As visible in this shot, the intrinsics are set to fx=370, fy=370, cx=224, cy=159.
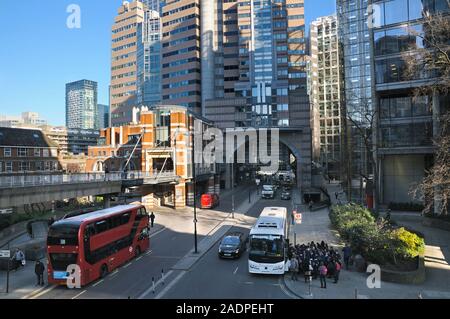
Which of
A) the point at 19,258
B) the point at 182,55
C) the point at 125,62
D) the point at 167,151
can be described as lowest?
the point at 19,258

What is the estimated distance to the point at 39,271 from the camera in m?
18.9

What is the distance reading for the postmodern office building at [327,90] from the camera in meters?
111

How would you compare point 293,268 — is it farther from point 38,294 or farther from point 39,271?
point 39,271

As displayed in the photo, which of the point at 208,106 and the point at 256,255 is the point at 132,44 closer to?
the point at 208,106

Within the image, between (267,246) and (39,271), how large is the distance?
1191 cm

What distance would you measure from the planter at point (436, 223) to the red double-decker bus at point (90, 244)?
26215 mm

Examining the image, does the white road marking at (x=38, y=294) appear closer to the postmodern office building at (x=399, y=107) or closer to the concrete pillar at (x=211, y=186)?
the postmodern office building at (x=399, y=107)

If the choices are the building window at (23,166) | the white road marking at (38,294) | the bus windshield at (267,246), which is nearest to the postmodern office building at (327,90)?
the building window at (23,166)

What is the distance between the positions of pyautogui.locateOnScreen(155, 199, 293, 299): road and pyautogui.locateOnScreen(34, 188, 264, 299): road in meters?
1.53

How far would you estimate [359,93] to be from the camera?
2608 inches

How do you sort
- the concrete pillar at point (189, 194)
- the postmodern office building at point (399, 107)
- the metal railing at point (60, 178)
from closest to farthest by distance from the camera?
the metal railing at point (60, 178)
the postmodern office building at point (399, 107)
the concrete pillar at point (189, 194)


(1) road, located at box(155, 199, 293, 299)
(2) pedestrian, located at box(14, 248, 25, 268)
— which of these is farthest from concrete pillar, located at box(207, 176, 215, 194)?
(2) pedestrian, located at box(14, 248, 25, 268)

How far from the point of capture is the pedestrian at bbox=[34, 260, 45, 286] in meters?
18.9

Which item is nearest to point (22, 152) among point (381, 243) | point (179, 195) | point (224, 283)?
point (179, 195)
